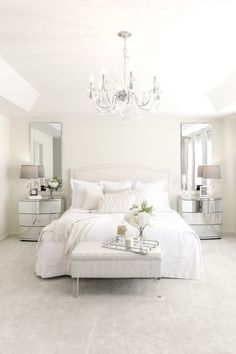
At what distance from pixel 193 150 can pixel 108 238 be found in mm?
3053

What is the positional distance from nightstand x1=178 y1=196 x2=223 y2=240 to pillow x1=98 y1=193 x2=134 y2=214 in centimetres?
122

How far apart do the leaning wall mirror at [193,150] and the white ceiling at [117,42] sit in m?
0.94

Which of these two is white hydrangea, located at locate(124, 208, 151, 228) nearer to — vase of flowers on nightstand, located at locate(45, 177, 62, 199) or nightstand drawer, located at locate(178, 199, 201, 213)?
nightstand drawer, located at locate(178, 199, 201, 213)

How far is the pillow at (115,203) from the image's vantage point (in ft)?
16.4

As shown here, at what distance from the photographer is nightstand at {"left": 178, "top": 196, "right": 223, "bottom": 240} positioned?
228 inches

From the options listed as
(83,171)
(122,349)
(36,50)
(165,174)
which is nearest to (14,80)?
(36,50)

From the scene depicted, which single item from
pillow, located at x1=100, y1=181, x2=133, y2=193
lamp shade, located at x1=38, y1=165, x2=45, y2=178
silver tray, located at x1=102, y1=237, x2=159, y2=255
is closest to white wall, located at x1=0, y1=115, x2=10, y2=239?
lamp shade, located at x1=38, y1=165, x2=45, y2=178

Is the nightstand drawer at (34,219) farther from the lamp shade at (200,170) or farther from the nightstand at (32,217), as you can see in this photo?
the lamp shade at (200,170)

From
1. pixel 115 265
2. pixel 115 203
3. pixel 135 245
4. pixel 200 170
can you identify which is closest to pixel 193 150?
pixel 200 170

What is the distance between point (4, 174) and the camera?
6.06 m

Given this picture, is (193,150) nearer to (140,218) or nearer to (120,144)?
(120,144)

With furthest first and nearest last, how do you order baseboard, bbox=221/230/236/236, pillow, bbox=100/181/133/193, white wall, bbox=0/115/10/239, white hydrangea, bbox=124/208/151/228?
1. baseboard, bbox=221/230/236/236
2. white wall, bbox=0/115/10/239
3. pillow, bbox=100/181/133/193
4. white hydrangea, bbox=124/208/151/228

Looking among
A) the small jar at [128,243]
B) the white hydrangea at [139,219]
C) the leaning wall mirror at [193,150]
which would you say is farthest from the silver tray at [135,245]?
the leaning wall mirror at [193,150]

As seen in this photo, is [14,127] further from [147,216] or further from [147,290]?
[147,290]
